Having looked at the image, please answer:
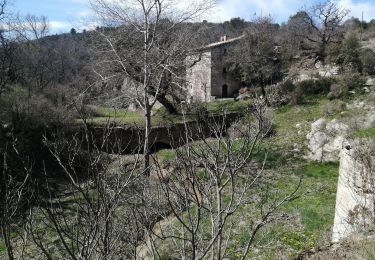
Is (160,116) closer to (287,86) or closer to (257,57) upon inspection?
(287,86)

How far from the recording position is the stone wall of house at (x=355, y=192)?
24.8ft

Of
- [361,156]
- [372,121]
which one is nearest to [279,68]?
[372,121]

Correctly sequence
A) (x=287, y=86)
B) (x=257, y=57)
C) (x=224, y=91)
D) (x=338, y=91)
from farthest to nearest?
(x=224, y=91)
(x=257, y=57)
(x=287, y=86)
(x=338, y=91)

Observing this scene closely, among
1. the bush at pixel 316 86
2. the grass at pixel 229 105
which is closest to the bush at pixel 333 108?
the bush at pixel 316 86

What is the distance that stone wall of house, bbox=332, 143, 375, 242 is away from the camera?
756 centimetres

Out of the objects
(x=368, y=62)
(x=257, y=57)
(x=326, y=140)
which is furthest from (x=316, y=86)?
(x=326, y=140)

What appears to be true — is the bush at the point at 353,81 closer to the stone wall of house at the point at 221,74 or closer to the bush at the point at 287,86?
the bush at the point at 287,86

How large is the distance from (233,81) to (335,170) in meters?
19.6

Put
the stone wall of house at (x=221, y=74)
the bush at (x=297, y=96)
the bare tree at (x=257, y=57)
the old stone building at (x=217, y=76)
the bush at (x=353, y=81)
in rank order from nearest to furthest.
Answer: the bush at (x=353, y=81) → the bush at (x=297, y=96) → the bare tree at (x=257, y=57) → the old stone building at (x=217, y=76) → the stone wall of house at (x=221, y=74)

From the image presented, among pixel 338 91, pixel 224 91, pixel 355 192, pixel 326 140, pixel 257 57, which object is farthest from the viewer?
pixel 224 91

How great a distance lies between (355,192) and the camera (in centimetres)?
780

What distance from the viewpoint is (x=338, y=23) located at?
35.6 m

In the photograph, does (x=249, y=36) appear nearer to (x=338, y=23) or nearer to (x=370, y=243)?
(x=338, y=23)

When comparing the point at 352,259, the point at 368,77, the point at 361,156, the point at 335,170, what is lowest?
the point at 335,170
